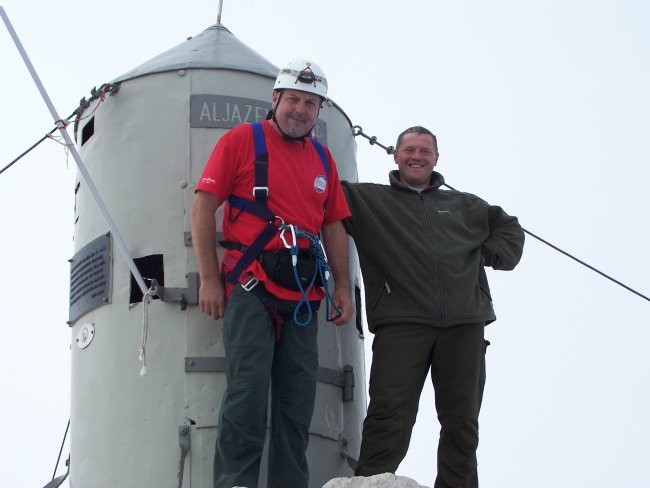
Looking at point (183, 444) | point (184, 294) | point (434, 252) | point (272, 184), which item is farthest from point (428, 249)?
point (183, 444)

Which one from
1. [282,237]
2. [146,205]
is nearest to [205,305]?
[282,237]

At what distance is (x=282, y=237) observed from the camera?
6152mm

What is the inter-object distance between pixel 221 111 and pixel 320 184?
47.8 inches

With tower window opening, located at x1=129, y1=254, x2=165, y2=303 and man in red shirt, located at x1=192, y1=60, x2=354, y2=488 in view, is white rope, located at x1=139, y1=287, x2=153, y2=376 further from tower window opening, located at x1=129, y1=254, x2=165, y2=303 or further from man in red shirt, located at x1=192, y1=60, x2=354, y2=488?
man in red shirt, located at x1=192, y1=60, x2=354, y2=488

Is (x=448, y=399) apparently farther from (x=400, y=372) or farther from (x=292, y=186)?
(x=292, y=186)

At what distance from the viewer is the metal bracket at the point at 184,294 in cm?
674

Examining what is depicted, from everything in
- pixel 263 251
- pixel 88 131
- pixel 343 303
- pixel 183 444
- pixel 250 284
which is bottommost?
pixel 183 444

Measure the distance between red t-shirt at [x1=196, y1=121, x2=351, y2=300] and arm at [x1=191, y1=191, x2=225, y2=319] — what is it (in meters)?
0.09

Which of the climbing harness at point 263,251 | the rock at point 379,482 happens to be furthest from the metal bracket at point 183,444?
the rock at point 379,482

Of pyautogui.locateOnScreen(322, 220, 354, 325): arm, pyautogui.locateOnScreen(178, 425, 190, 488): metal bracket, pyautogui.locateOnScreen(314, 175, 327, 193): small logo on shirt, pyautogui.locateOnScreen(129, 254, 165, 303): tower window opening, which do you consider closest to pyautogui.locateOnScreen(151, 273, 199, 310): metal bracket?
pyautogui.locateOnScreen(129, 254, 165, 303): tower window opening

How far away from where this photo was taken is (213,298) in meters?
6.09

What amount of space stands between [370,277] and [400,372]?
76cm

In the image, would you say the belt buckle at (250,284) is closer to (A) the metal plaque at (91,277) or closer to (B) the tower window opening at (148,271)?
(B) the tower window opening at (148,271)

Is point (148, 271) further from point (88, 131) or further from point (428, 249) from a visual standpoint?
point (428, 249)
